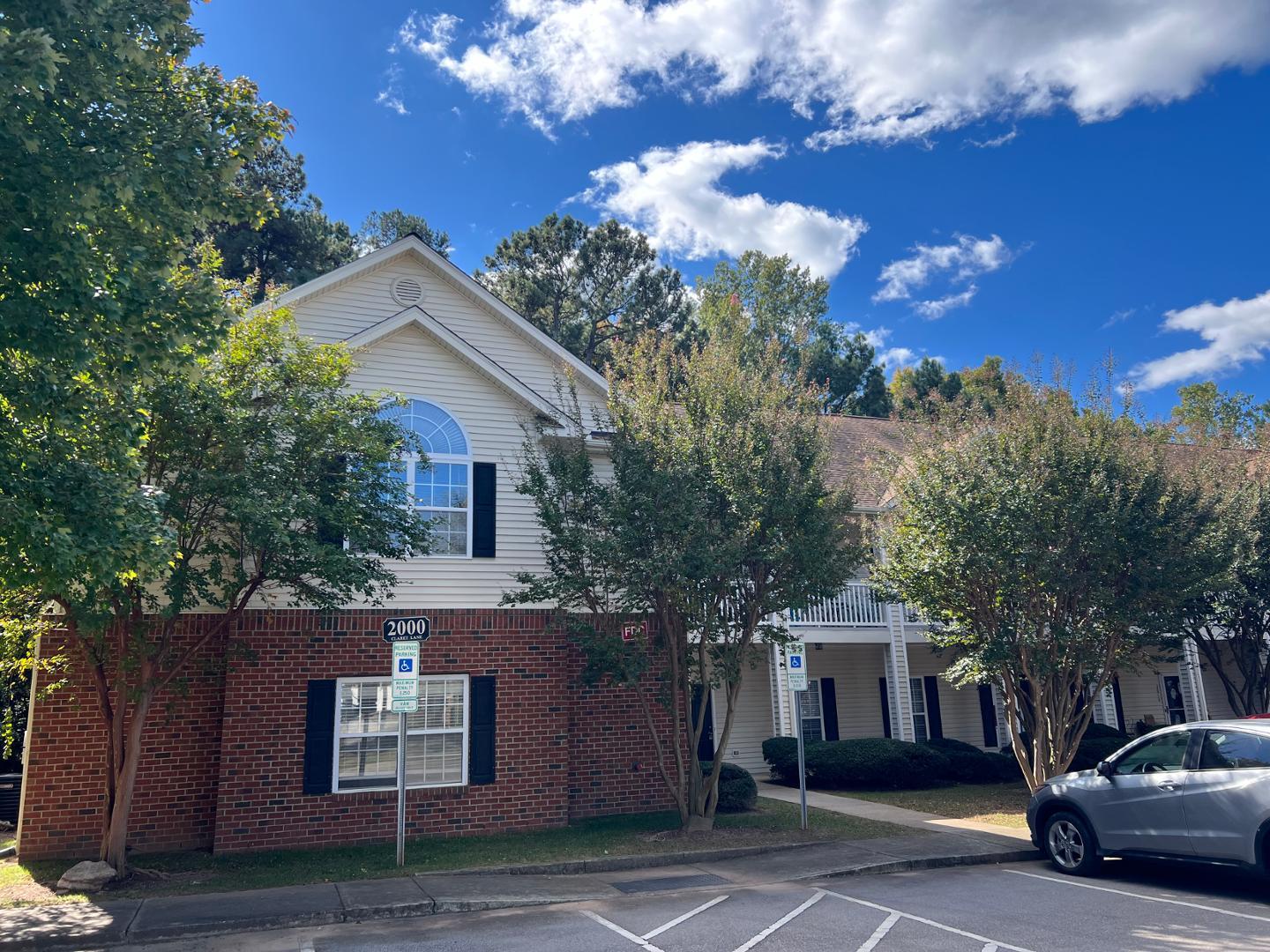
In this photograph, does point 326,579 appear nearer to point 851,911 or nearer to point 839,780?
point 851,911

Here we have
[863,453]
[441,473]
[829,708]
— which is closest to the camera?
[441,473]

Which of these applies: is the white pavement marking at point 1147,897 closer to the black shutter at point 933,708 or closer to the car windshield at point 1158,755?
the car windshield at point 1158,755

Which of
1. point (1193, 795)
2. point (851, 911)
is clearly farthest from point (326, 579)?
point (1193, 795)

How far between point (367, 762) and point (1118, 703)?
2199 centimetres

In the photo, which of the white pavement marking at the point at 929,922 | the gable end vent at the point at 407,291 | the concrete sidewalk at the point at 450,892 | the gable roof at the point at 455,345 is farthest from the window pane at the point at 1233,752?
the gable end vent at the point at 407,291

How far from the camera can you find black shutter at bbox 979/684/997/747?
2366cm

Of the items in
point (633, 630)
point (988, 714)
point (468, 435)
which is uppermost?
point (468, 435)

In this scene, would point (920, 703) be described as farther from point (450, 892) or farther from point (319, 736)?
point (450, 892)

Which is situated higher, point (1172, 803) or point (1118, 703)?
point (1118, 703)

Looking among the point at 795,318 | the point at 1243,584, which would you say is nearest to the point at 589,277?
the point at 795,318

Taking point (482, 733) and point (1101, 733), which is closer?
point (482, 733)

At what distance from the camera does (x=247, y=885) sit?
9.76 metres

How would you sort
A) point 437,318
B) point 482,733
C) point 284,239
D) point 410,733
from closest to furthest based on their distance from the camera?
point 410,733 < point 482,733 < point 437,318 < point 284,239

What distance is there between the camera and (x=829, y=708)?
2211cm
